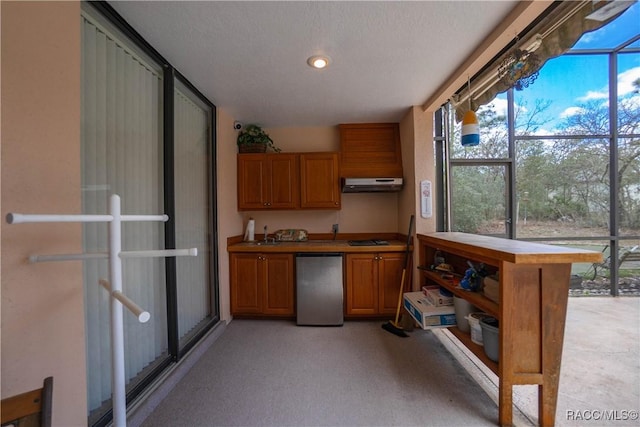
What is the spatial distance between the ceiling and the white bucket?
76.7 inches

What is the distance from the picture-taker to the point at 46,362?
941mm

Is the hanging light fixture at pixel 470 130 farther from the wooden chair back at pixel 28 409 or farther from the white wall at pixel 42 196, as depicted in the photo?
the wooden chair back at pixel 28 409

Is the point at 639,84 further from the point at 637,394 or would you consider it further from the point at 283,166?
the point at 283,166

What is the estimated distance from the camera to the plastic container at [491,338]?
1503mm

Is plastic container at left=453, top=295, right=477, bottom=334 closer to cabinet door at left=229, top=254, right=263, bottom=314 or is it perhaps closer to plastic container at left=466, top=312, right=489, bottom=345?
plastic container at left=466, top=312, right=489, bottom=345

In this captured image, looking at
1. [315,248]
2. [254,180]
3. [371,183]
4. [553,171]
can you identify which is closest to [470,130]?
[371,183]

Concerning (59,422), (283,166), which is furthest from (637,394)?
(283,166)

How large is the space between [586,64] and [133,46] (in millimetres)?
5373

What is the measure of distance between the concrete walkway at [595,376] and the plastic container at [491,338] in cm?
36

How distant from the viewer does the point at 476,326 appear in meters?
1.69

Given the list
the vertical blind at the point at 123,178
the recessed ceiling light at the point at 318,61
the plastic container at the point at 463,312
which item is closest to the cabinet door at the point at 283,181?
the recessed ceiling light at the point at 318,61

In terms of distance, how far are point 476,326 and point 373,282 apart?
1153mm

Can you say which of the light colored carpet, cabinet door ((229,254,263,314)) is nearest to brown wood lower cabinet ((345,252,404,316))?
the light colored carpet

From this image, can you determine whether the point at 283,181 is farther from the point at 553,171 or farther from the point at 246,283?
the point at 553,171
